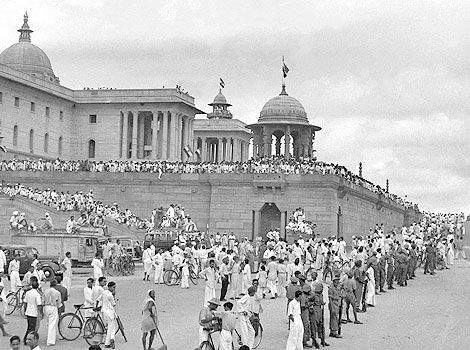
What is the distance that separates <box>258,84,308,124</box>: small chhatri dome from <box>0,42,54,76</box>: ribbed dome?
91.4 feet

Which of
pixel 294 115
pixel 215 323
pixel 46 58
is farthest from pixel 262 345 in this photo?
pixel 46 58

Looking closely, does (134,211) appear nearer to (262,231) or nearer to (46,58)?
(262,231)

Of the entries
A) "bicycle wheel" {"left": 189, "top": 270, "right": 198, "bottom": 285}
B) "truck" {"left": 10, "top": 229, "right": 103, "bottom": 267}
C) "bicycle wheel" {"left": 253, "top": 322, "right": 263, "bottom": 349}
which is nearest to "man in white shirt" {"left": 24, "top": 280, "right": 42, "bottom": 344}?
"bicycle wheel" {"left": 253, "top": 322, "right": 263, "bottom": 349}

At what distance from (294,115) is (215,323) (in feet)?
171

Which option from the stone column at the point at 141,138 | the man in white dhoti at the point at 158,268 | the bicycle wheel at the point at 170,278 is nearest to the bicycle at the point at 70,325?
the man in white dhoti at the point at 158,268

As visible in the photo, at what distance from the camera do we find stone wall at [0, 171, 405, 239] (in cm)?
5422

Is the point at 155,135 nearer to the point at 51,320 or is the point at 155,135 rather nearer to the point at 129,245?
the point at 129,245

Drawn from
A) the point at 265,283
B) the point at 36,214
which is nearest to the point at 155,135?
the point at 36,214

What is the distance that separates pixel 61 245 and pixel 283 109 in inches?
1363

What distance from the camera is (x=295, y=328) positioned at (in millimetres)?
18953

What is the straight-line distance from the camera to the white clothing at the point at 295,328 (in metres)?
19.0

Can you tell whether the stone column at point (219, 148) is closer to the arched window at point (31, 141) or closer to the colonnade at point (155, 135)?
the colonnade at point (155, 135)

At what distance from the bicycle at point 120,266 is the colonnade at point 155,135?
40740 mm

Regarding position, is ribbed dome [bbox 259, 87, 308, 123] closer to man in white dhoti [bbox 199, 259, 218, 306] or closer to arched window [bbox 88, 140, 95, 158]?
arched window [bbox 88, 140, 95, 158]
